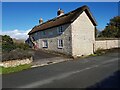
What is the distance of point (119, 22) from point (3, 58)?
50117mm

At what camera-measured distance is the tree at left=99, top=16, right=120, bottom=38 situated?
170 ft

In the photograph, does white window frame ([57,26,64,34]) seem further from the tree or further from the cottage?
the tree

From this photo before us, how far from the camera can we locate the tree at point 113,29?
170 feet

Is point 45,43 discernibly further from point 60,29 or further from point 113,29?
point 113,29

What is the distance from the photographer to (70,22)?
2416 centimetres

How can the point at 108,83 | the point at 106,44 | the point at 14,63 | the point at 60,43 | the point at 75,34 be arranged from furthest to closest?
the point at 106,44 < the point at 60,43 < the point at 75,34 < the point at 14,63 < the point at 108,83

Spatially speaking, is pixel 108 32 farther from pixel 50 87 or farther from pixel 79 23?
pixel 50 87

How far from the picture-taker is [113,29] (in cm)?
5303

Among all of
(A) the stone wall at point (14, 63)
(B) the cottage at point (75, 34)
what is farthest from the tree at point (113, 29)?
(A) the stone wall at point (14, 63)

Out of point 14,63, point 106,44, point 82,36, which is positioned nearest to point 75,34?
point 82,36

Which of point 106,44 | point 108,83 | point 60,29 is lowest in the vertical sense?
point 108,83

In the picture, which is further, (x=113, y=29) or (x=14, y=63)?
(x=113, y=29)

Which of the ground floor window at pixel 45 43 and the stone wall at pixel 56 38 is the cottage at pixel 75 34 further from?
the ground floor window at pixel 45 43

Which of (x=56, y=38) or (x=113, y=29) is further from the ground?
(x=113, y=29)
